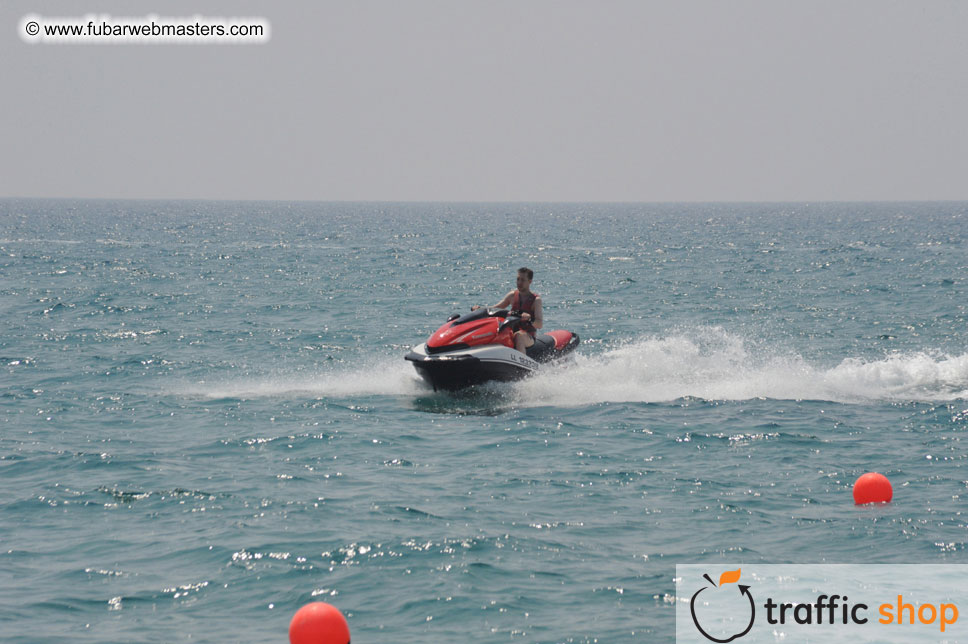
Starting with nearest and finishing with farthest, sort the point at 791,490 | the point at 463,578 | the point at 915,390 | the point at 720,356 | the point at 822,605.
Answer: the point at 822,605 → the point at 463,578 → the point at 791,490 → the point at 915,390 → the point at 720,356

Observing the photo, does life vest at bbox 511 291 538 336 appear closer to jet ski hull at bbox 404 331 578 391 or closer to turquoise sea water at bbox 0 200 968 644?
jet ski hull at bbox 404 331 578 391

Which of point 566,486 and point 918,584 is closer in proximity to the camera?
point 918,584

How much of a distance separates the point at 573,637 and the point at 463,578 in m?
1.21

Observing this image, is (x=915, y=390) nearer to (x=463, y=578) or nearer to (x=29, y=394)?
(x=463, y=578)

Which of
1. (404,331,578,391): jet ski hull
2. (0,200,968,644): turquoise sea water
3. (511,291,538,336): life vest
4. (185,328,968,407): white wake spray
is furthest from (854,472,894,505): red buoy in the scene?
(511,291,538,336): life vest

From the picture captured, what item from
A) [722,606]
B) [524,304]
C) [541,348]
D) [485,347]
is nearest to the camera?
[722,606]

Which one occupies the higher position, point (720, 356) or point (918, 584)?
point (720, 356)

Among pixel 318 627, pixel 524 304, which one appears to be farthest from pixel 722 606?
pixel 524 304

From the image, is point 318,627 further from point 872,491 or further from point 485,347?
point 485,347

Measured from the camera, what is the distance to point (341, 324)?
994 inches

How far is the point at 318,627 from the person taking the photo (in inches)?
248

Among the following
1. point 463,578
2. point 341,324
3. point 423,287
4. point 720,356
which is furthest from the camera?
point 423,287

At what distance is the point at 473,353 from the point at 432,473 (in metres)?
3.08

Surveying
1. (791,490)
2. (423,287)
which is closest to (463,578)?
(791,490)
